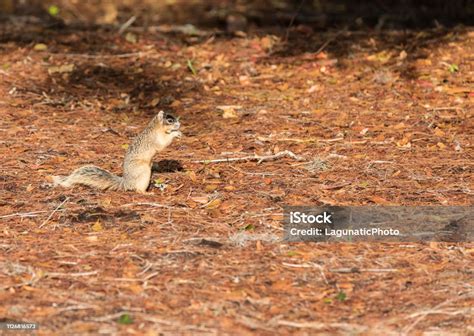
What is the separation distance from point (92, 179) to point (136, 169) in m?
0.31

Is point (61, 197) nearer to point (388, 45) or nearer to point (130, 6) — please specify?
point (388, 45)

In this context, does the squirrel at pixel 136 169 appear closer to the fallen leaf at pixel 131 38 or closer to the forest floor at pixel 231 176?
the forest floor at pixel 231 176

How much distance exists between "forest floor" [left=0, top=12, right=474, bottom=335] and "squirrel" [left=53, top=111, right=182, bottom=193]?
91 mm

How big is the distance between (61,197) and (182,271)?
4.92 ft

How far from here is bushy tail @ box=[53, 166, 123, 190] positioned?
20.9 ft

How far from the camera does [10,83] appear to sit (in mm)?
9070

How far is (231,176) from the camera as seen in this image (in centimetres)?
679

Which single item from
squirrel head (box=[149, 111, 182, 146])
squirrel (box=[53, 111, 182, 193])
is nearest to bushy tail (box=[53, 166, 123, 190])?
squirrel (box=[53, 111, 182, 193])

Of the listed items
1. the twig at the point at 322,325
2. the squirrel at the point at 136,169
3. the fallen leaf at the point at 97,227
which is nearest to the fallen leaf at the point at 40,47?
the squirrel at the point at 136,169

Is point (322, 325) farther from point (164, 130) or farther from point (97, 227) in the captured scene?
point (164, 130)

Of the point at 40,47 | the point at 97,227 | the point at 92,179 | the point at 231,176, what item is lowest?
Result: the point at 97,227

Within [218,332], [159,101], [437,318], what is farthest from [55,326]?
[159,101]

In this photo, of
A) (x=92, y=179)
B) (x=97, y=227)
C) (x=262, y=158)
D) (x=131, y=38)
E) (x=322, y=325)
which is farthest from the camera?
(x=131, y=38)

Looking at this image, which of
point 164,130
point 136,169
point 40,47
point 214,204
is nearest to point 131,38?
point 40,47
